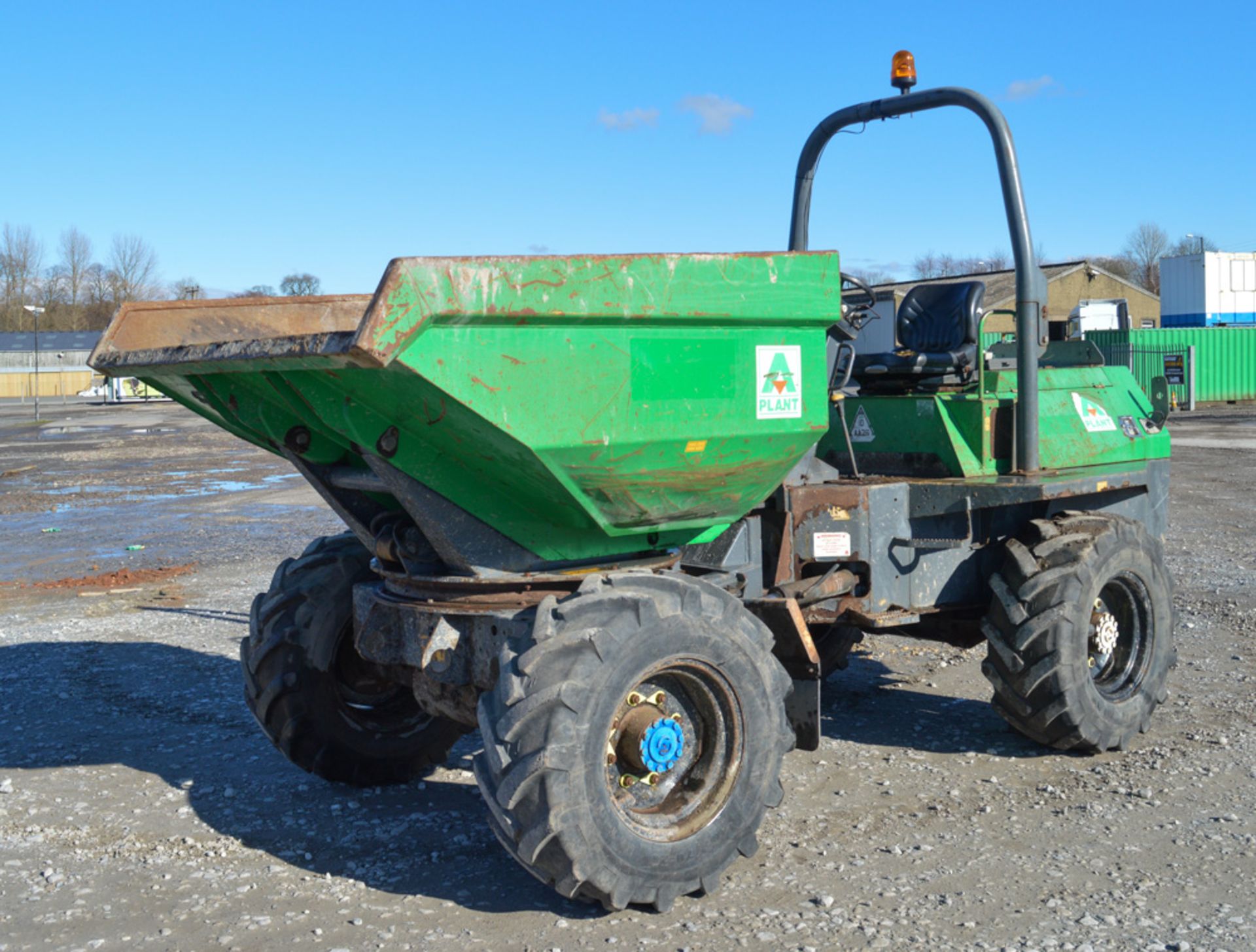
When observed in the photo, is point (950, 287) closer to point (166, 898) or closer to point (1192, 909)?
point (1192, 909)

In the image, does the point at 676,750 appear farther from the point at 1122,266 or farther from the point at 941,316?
the point at 1122,266

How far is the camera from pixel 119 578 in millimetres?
10242

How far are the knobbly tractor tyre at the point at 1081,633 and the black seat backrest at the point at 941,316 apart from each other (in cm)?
100

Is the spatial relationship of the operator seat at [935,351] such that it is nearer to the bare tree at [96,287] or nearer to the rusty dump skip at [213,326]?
the rusty dump skip at [213,326]

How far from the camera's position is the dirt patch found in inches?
397

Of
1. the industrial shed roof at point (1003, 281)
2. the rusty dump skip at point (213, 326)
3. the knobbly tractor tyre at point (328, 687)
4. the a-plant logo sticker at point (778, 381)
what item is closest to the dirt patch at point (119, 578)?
the knobbly tractor tyre at point (328, 687)

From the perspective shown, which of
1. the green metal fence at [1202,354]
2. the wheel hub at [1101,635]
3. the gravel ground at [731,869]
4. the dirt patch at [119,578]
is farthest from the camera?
the green metal fence at [1202,354]

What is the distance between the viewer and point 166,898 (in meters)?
4.02

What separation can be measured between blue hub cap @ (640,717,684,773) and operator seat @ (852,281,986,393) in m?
2.52

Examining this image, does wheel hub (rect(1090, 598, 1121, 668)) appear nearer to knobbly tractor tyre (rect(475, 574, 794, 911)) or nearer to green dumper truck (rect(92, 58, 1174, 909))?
green dumper truck (rect(92, 58, 1174, 909))

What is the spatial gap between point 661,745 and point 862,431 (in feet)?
8.21

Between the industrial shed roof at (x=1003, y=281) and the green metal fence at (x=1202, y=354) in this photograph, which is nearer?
the industrial shed roof at (x=1003, y=281)

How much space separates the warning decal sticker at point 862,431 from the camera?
5934 mm

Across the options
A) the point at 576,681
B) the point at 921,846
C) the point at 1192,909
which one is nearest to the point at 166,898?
the point at 576,681
